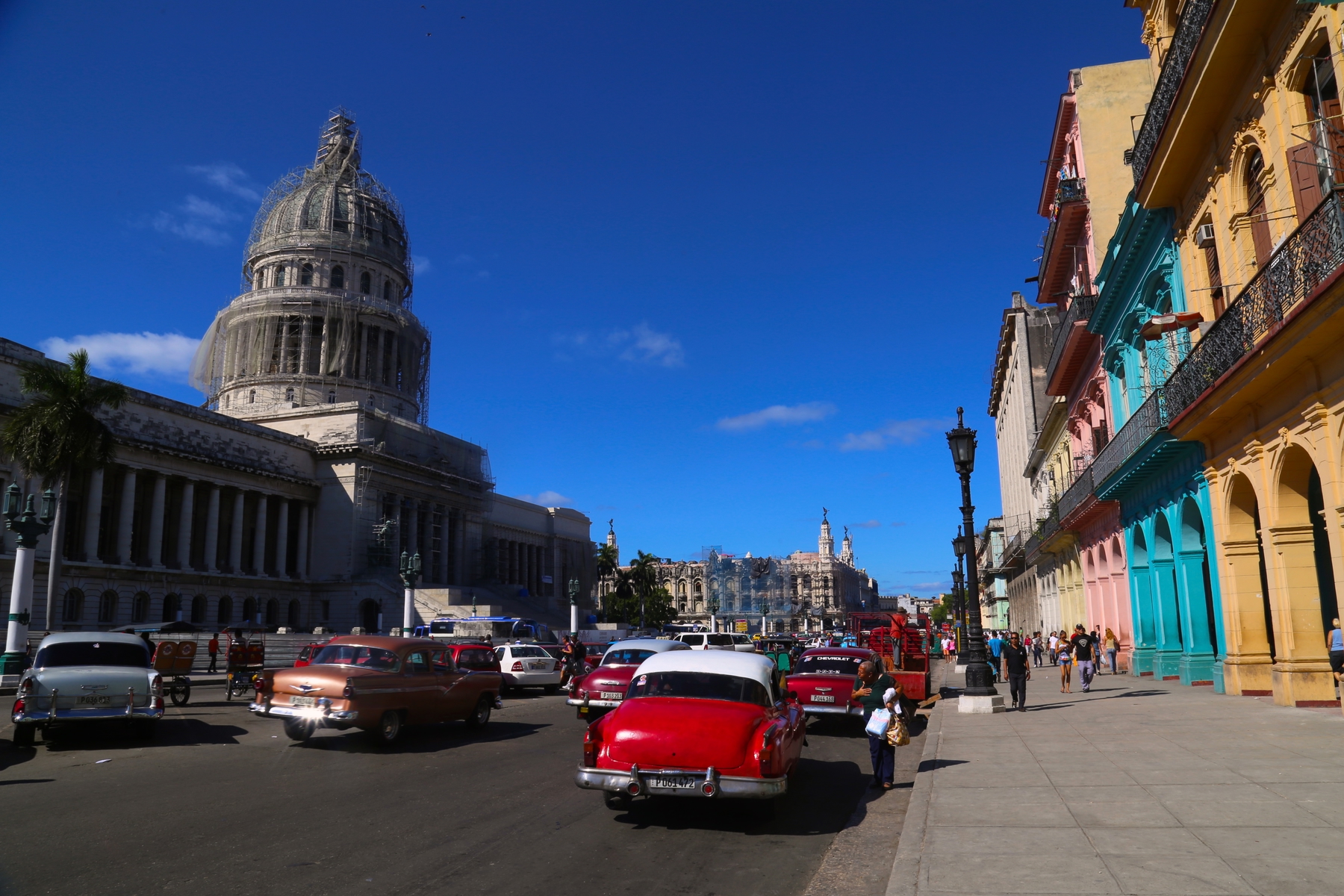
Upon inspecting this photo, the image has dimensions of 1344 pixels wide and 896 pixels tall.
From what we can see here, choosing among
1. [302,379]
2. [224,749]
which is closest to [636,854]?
[224,749]

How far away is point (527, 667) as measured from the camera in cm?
2525

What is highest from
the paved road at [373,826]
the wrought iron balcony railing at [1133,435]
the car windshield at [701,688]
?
the wrought iron balcony railing at [1133,435]

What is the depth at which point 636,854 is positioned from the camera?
7609mm

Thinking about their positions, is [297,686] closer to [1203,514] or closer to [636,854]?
[636,854]

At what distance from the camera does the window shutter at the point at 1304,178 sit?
12.9m

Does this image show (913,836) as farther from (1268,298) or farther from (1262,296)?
(1262,296)

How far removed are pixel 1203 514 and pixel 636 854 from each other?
1573cm

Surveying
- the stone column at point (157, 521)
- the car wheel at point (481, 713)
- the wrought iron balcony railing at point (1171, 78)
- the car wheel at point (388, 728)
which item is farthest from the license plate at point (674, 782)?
the stone column at point (157, 521)

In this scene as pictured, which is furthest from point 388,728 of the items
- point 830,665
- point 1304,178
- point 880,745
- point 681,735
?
point 1304,178

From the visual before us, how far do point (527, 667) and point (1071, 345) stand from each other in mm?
19788

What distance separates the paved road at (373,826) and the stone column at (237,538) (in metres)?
48.3

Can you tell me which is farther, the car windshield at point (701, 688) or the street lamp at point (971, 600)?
the street lamp at point (971, 600)

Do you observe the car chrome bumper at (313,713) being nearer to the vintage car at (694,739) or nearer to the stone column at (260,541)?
the vintage car at (694,739)

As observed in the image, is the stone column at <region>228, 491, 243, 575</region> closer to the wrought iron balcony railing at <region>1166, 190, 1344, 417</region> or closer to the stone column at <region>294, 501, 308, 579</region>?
the stone column at <region>294, 501, 308, 579</region>
